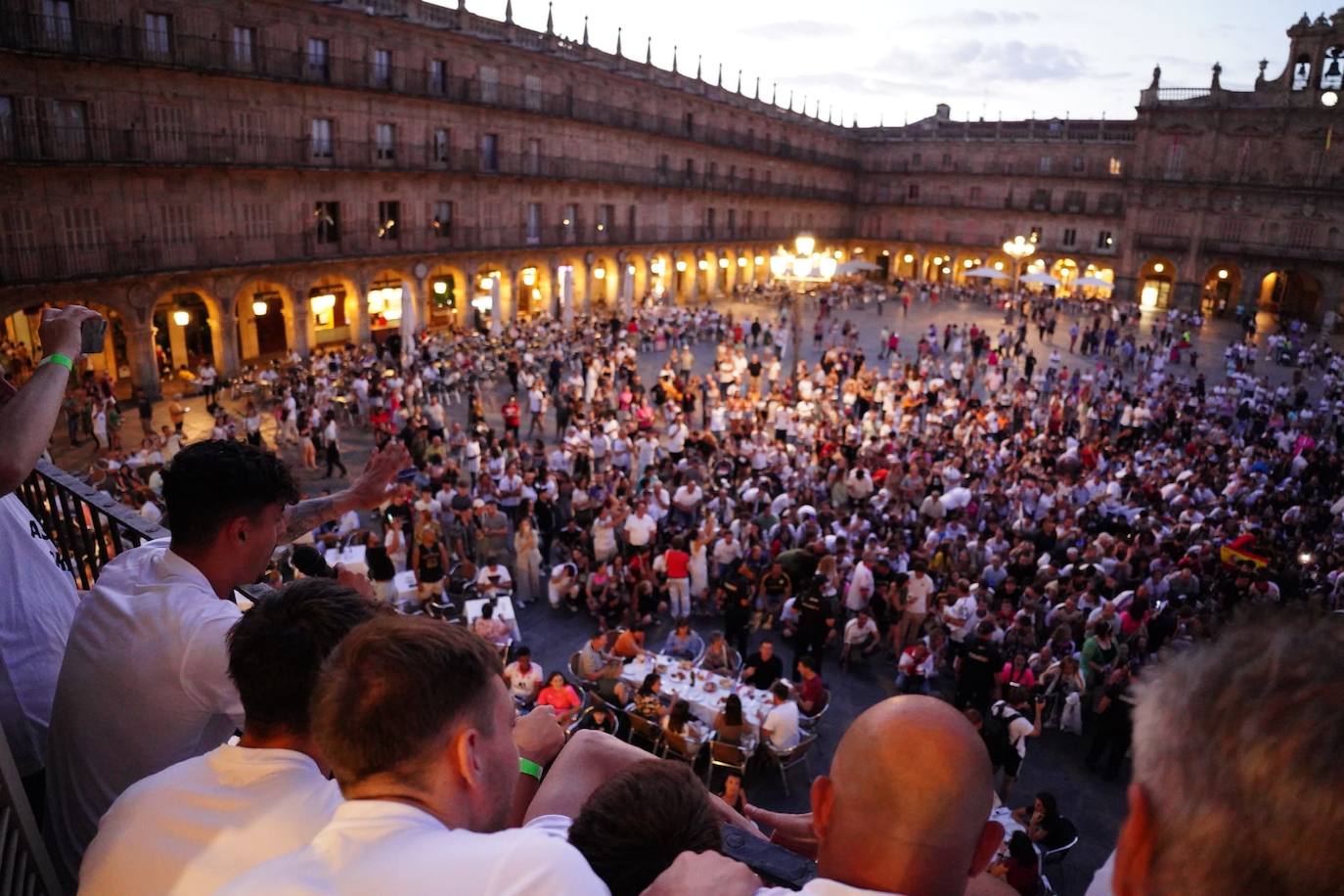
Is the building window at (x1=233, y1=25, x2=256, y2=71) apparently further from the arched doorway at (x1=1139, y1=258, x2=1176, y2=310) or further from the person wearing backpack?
the arched doorway at (x1=1139, y1=258, x2=1176, y2=310)

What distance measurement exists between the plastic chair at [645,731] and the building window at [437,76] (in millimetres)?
27278

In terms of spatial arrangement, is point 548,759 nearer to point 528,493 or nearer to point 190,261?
point 528,493

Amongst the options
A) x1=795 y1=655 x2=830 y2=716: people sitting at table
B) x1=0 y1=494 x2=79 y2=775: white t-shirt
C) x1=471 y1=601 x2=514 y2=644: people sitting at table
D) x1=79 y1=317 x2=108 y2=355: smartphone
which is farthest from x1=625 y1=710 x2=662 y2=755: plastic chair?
x1=79 y1=317 x2=108 y2=355: smartphone

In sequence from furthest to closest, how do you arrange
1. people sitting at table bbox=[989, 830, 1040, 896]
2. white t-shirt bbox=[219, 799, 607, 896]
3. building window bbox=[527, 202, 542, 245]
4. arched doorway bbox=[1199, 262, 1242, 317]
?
1. arched doorway bbox=[1199, 262, 1242, 317]
2. building window bbox=[527, 202, 542, 245]
3. people sitting at table bbox=[989, 830, 1040, 896]
4. white t-shirt bbox=[219, 799, 607, 896]

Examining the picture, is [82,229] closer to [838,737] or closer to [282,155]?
[282,155]

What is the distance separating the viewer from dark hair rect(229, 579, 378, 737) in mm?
2082

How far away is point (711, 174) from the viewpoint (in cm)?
4575

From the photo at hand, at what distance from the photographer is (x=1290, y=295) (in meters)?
48.0

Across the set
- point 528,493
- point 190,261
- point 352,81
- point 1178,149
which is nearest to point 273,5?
point 352,81

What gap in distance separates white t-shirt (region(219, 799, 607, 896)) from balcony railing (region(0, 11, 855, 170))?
24519 mm

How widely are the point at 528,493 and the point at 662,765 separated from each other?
1224 centimetres

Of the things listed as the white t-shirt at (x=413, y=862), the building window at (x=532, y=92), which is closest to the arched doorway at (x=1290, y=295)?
the building window at (x=532, y=92)

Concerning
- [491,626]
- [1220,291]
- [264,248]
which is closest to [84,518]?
[491,626]

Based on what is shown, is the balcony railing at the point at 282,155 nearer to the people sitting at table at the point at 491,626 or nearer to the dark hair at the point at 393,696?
the people sitting at table at the point at 491,626
